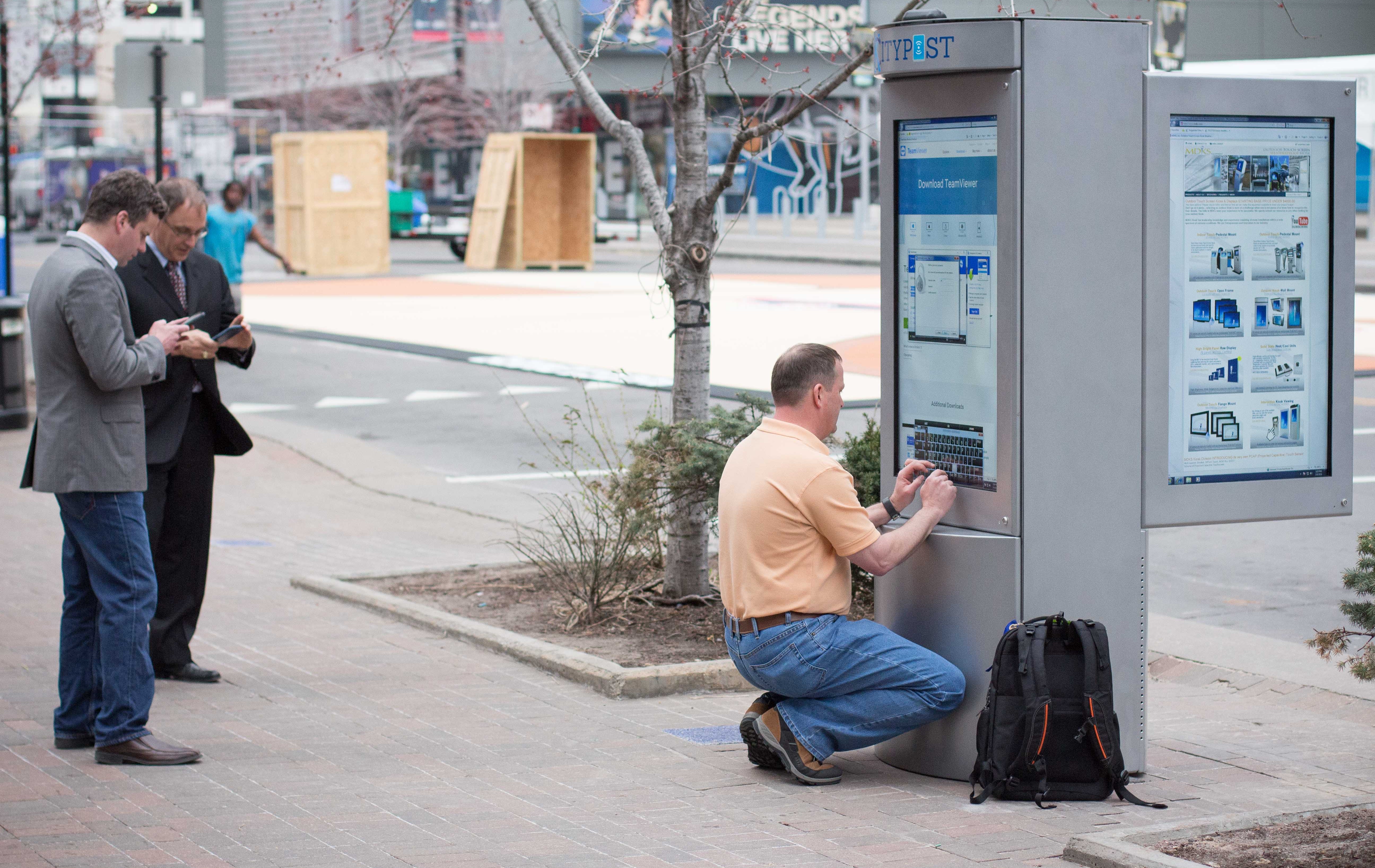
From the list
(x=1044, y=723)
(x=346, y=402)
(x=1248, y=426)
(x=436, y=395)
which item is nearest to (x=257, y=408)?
(x=346, y=402)

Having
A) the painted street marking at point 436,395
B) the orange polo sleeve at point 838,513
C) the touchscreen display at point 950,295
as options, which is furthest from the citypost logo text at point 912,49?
the painted street marking at point 436,395

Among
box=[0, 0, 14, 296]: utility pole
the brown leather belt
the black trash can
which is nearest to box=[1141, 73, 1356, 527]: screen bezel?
the brown leather belt

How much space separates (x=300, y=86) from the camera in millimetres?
61688

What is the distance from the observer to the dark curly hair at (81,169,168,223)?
5766 mm

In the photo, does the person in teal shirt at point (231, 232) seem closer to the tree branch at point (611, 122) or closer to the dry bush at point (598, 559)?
the tree branch at point (611, 122)

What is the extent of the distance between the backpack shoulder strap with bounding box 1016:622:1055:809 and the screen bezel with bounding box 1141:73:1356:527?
0.64m

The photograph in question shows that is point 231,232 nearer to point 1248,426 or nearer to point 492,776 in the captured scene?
point 492,776

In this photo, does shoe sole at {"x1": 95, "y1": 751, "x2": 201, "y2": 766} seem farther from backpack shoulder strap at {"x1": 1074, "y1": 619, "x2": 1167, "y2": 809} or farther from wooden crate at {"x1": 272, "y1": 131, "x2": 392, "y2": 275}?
wooden crate at {"x1": 272, "y1": 131, "x2": 392, "y2": 275}

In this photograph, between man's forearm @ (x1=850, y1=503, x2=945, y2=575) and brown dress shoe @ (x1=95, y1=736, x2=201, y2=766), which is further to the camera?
brown dress shoe @ (x1=95, y1=736, x2=201, y2=766)

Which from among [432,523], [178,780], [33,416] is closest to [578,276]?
[33,416]

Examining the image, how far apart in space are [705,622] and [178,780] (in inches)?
111

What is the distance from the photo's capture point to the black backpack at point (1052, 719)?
5109mm

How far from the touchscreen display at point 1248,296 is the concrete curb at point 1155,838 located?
3.58 feet

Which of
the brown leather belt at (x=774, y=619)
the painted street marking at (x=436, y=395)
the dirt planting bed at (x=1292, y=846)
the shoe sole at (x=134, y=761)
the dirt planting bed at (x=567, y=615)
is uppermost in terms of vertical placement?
the painted street marking at (x=436, y=395)
